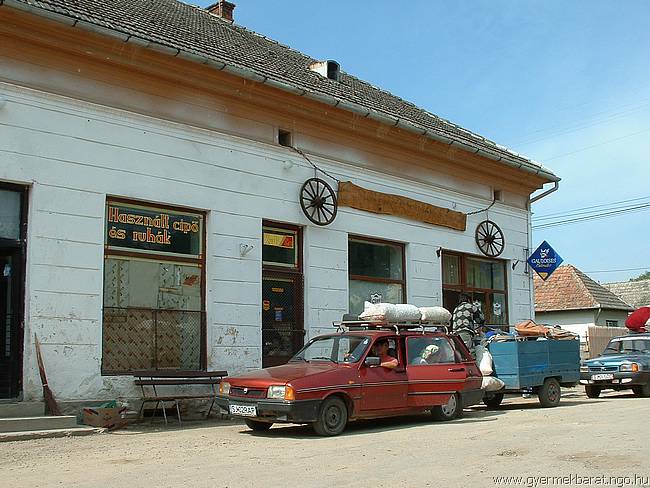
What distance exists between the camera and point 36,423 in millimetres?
10852

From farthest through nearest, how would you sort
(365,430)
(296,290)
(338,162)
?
(338,162) → (296,290) → (365,430)

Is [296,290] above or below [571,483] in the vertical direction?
above

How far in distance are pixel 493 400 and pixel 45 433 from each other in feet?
29.1

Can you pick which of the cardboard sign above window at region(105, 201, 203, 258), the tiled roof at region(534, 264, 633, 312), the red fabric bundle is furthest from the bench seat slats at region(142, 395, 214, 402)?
the tiled roof at region(534, 264, 633, 312)

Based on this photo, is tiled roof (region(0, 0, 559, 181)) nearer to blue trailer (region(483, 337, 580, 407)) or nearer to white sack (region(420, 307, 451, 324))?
white sack (region(420, 307, 451, 324))

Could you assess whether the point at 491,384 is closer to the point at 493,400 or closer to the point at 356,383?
the point at 493,400

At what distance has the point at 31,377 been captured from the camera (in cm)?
1159

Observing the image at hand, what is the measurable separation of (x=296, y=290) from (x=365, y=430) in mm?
4963

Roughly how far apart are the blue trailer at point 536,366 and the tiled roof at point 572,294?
71.7ft

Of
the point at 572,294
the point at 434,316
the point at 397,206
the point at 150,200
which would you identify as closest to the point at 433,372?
the point at 434,316

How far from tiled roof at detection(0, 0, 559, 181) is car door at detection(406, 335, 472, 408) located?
5737 mm

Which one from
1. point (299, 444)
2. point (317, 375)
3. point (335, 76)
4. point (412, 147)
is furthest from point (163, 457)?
point (335, 76)

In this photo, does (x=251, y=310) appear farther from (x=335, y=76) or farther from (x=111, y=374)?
(x=335, y=76)

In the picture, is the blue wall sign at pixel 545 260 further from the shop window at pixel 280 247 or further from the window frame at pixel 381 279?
the shop window at pixel 280 247
